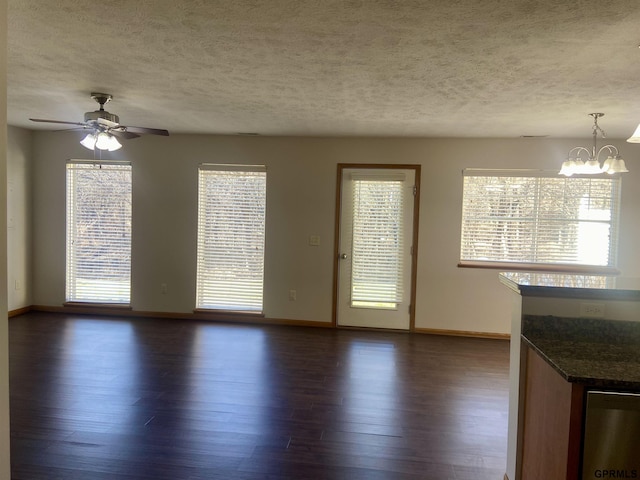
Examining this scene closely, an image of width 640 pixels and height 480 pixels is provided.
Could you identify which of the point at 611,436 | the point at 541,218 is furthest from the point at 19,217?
the point at 541,218

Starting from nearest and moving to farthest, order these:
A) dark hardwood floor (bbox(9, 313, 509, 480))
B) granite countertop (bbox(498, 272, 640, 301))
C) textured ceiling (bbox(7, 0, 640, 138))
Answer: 1. granite countertop (bbox(498, 272, 640, 301))
2. textured ceiling (bbox(7, 0, 640, 138))
3. dark hardwood floor (bbox(9, 313, 509, 480))

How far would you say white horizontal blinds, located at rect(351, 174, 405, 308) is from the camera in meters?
4.79

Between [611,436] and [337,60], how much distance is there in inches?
87.1

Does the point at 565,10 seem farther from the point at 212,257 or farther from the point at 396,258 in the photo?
Answer: the point at 212,257

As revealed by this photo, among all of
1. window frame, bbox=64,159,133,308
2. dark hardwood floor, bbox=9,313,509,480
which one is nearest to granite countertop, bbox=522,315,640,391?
dark hardwood floor, bbox=9,313,509,480

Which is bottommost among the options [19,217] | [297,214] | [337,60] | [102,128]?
[19,217]

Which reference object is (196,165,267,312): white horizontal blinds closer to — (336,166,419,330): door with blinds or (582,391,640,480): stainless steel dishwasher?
(336,166,419,330): door with blinds

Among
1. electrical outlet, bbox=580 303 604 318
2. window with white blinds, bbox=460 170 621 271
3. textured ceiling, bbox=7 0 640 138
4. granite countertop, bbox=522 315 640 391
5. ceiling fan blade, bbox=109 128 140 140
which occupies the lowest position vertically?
granite countertop, bbox=522 315 640 391

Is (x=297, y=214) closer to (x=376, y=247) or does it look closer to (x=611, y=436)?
(x=376, y=247)

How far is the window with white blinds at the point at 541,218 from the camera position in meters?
4.53

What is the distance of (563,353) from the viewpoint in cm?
155

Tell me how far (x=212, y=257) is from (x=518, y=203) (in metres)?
3.71

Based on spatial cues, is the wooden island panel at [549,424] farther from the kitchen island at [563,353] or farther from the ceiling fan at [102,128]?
the ceiling fan at [102,128]

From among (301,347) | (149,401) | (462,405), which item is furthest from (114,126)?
(462,405)
